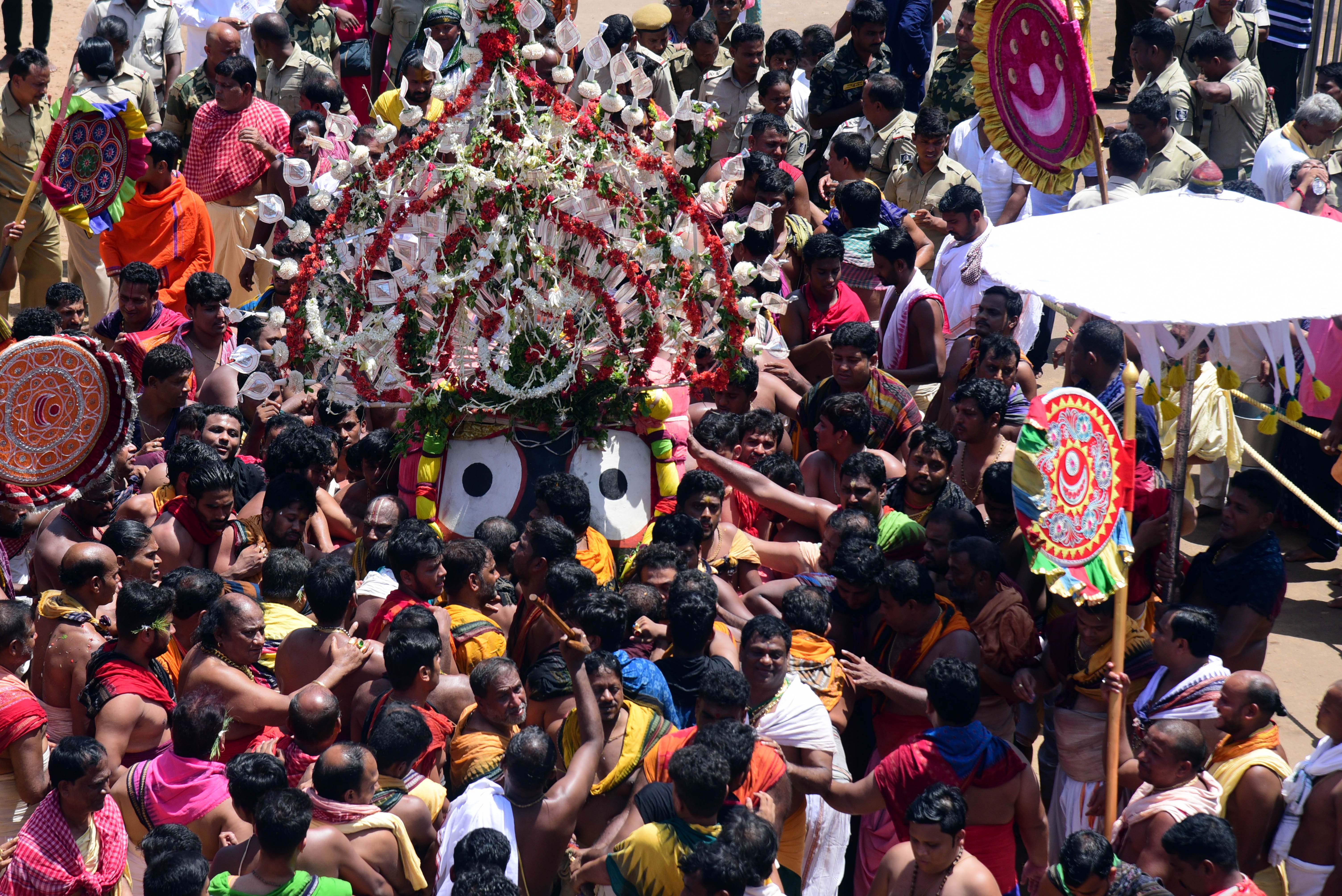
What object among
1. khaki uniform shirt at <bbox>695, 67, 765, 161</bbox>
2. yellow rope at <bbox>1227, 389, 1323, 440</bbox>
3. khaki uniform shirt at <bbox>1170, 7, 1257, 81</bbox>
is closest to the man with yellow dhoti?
yellow rope at <bbox>1227, 389, 1323, 440</bbox>

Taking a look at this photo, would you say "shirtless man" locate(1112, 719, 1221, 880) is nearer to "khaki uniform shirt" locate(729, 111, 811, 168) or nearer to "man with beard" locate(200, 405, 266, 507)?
"man with beard" locate(200, 405, 266, 507)

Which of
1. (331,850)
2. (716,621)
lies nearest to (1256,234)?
(716,621)

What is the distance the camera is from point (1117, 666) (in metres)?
5.45

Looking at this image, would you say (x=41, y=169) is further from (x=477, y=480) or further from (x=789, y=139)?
(x=789, y=139)

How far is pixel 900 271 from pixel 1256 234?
3.24m

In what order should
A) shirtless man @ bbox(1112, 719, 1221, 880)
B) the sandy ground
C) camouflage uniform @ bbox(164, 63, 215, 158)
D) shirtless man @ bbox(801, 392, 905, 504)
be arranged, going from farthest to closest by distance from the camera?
camouflage uniform @ bbox(164, 63, 215, 158), the sandy ground, shirtless man @ bbox(801, 392, 905, 504), shirtless man @ bbox(1112, 719, 1221, 880)

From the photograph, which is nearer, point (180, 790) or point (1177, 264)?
point (180, 790)

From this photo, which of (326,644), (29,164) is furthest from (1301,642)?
(29,164)

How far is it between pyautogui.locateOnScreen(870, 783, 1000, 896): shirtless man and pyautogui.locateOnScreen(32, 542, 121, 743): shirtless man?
306 centimetres

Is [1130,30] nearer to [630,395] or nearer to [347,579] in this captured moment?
[630,395]

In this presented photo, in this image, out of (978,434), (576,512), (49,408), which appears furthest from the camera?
(978,434)

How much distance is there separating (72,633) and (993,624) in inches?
140

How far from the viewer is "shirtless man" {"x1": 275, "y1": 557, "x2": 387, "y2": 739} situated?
573 cm

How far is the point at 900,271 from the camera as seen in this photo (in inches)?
337
